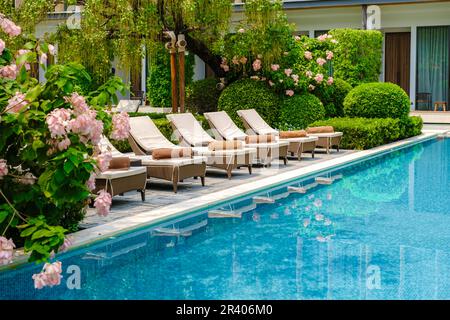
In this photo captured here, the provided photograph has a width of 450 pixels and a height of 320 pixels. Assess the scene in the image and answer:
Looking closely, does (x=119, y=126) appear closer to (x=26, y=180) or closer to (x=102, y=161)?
(x=102, y=161)

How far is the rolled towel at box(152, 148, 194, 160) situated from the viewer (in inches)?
428

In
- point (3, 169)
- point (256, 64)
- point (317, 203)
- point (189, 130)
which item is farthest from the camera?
point (256, 64)

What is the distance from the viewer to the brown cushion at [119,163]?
9609 millimetres

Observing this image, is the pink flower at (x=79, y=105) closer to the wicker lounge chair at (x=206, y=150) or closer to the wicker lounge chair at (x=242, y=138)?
the wicker lounge chair at (x=206, y=150)

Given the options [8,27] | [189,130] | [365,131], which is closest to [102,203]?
[8,27]

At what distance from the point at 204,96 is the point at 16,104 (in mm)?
15096

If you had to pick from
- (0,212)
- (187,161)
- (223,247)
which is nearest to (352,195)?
(187,161)

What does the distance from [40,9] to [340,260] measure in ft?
40.5

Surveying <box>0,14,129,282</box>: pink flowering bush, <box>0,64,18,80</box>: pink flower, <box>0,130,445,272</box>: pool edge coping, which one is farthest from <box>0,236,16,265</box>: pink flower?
<box>0,64,18,80</box>: pink flower

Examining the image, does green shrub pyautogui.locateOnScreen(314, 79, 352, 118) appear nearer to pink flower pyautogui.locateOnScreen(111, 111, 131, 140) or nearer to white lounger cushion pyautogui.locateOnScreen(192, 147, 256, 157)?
white lounger cushion pyautogui.locateOnScreen(192, 147, 256, 157)

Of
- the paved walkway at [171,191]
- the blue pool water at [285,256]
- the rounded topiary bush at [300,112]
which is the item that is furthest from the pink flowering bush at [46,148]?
the rounded topiary bush at [300,112]

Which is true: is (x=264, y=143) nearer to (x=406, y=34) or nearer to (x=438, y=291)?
(x=438, y=291)

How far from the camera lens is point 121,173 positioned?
945 centimetres

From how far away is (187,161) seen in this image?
10.9m
